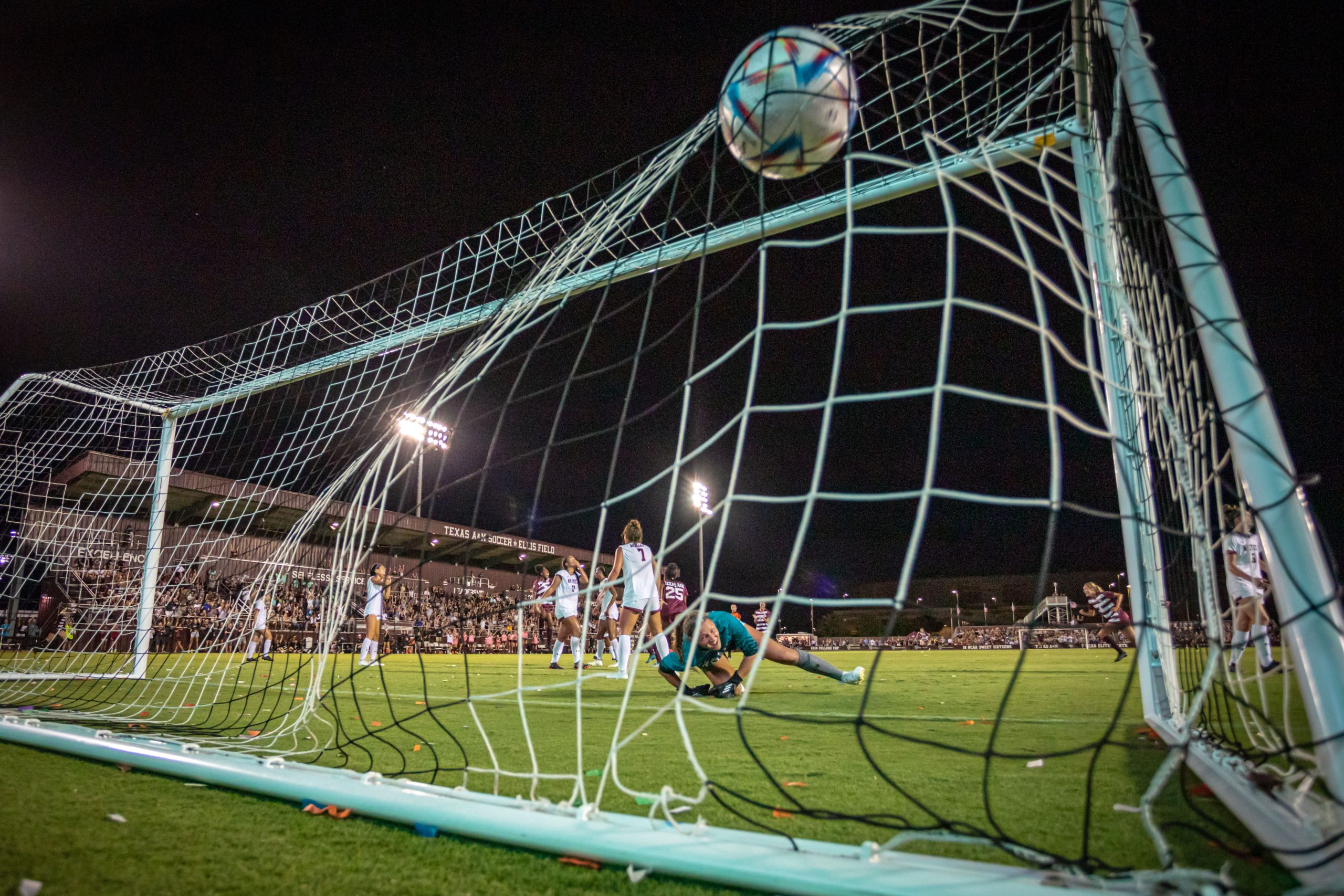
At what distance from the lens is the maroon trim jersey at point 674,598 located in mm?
7512

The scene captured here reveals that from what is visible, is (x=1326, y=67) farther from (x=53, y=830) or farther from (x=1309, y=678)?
(x=53, y=830)

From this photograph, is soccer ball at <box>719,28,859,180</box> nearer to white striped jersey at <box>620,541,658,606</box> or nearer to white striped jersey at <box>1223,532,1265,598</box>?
white striped jersey at <box>620,541,658,606</box>

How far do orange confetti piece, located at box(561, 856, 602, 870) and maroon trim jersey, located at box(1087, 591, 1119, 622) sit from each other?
33.9ft

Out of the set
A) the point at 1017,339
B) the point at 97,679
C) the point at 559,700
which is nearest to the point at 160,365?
the point at 97,679

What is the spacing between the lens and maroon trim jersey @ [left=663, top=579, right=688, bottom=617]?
7512 millimetres

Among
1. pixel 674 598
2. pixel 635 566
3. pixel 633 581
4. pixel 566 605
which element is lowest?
pixel 566 605

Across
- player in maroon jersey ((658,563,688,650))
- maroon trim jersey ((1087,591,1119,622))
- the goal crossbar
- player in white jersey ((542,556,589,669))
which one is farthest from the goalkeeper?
maroon trim jersey ((1087,591,1119,622))

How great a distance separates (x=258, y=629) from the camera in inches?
352

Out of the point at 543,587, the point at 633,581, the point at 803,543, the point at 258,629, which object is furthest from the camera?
the point at 543,587

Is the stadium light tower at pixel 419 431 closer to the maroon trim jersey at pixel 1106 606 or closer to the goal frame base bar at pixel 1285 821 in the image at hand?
the goal frame base bar at pixel 1285 821

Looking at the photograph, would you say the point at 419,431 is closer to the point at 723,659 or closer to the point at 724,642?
the point at 724,642

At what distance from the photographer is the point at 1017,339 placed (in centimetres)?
1906

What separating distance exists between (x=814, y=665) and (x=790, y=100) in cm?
428

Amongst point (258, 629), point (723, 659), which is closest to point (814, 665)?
point (723, 659)
